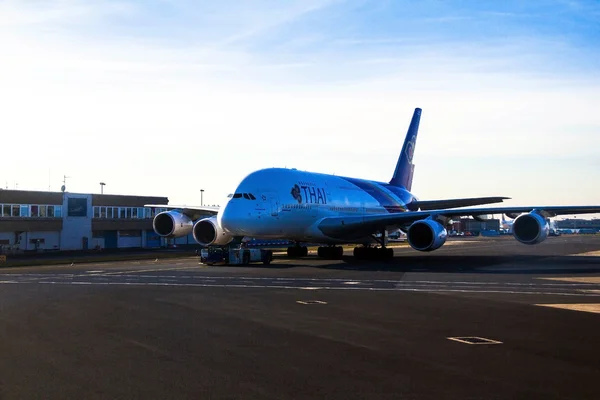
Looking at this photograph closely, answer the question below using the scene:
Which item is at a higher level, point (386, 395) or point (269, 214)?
point (269, 214)

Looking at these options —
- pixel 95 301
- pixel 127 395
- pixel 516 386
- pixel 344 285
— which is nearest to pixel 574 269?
pixel 344 285

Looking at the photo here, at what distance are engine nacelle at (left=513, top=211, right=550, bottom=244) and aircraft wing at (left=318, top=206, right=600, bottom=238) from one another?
1.12 meters

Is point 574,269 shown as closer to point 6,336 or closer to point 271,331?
point 271,331

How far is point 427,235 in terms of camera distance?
→ 1485 inches

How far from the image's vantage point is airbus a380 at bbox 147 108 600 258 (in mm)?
37969

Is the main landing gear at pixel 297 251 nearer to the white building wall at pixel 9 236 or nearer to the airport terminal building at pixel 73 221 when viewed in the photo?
the airport terminal building at pixel 73 221

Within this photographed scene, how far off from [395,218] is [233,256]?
991 centimetres

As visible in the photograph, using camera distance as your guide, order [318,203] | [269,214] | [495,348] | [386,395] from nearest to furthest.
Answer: [386,395] < [495,348] < [269,214] < [318,203]

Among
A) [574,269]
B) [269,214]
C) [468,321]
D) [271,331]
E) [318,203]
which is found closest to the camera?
[271,331]

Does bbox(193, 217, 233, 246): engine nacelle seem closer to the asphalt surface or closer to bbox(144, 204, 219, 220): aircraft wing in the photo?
bbox(144, 204, 219, 220): aircraft wing

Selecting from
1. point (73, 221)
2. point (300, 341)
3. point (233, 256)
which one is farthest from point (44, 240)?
point (300, 341)

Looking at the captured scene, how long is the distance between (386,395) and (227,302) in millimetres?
11874

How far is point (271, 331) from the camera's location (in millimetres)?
14672

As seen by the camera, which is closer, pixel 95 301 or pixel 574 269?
pixel 95 301
